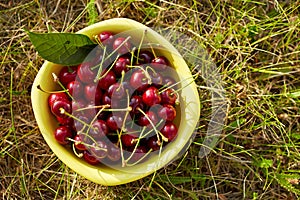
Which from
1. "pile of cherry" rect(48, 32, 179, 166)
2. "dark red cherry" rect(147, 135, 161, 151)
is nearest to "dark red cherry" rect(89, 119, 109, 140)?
"pile of cherry" rect(48, 32, 179, 166)

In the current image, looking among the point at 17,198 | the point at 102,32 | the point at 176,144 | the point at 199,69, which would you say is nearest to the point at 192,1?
the point at 199,69

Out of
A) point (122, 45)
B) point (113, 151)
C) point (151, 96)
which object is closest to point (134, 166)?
point (113, 151)

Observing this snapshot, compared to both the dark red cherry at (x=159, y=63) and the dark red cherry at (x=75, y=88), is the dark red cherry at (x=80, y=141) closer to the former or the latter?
the dark red cherry at (x=75, y=88)

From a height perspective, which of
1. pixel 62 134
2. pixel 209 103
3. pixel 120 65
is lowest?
pixel 209 103

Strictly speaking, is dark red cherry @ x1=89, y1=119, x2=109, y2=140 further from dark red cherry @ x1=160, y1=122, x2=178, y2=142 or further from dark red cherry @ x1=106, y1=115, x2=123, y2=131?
dark red cherry @ x1=160, y1=122, x2=178, y2=142

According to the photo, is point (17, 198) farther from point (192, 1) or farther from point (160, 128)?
point (192, 1)

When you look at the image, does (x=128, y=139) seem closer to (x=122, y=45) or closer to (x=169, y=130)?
(x=169, y=130)

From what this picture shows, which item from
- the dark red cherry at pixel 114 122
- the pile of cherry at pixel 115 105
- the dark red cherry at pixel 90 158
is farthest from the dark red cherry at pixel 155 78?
the dark red cherry at pixel 90 158
